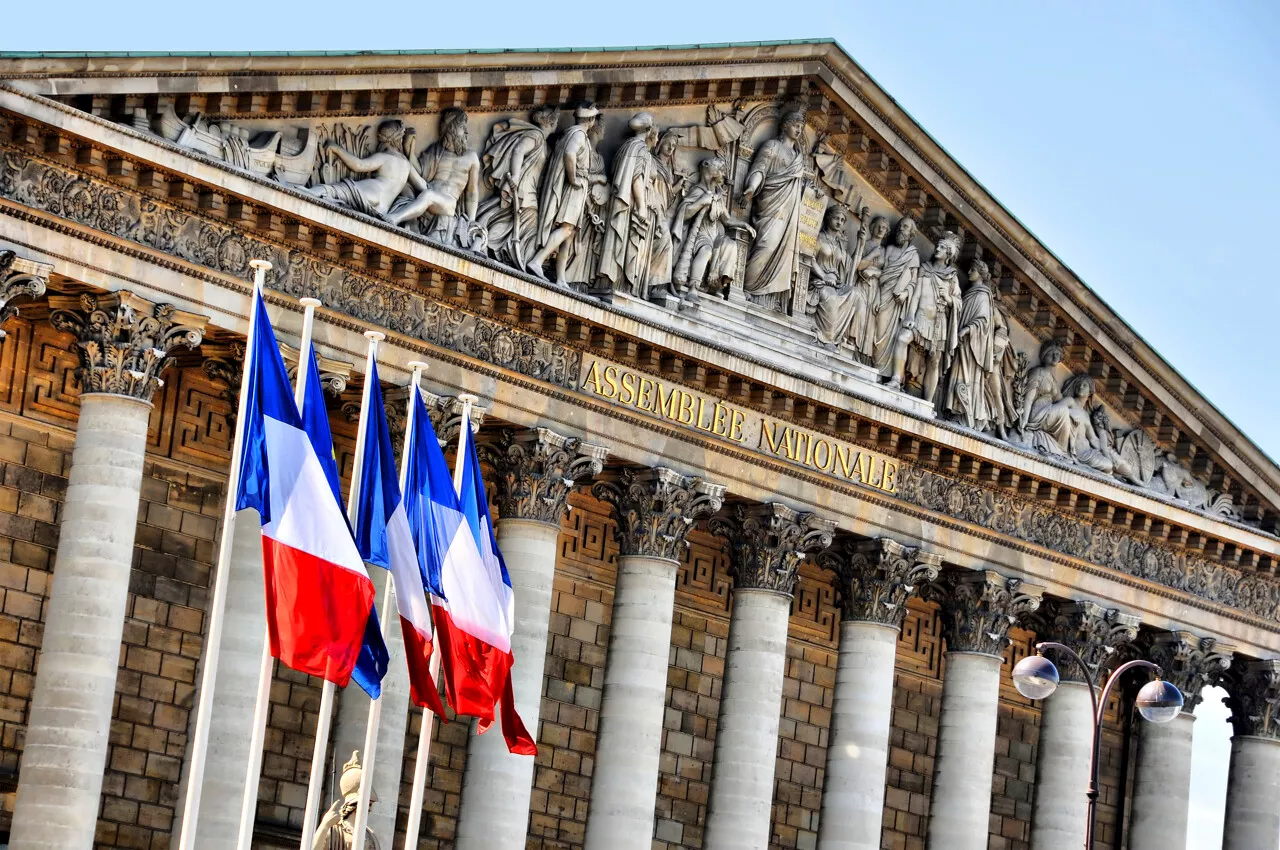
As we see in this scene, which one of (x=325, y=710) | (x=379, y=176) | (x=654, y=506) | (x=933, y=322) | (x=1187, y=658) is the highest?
(x=933, y=322)

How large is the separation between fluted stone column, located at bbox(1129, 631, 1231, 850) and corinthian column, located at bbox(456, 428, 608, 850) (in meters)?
11.4

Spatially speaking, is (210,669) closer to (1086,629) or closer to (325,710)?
(325,710)

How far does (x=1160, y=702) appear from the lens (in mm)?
27906

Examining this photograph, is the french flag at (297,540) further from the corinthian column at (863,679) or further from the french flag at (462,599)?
the corinthian column at (863,679)

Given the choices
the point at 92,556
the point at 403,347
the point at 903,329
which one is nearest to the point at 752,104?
the point at 903,329

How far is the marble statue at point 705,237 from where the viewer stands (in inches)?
1357

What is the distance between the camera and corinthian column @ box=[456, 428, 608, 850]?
31.7 metres

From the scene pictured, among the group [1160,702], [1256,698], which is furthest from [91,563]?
[1256,698]

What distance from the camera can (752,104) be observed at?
3550 centimetres

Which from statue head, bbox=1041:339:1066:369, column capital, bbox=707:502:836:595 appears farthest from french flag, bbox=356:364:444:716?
statue head, bbox=1041:339:1066:369

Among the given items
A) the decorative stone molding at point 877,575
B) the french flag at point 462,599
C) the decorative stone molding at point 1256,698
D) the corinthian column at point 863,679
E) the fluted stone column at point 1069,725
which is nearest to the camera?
the french flag at point 462,599

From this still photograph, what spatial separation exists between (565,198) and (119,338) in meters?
6.79

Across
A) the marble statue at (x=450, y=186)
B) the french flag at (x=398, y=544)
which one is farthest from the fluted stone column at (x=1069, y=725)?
the french flag at (x=398, y=544)

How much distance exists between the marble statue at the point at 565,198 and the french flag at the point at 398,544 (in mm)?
8641
